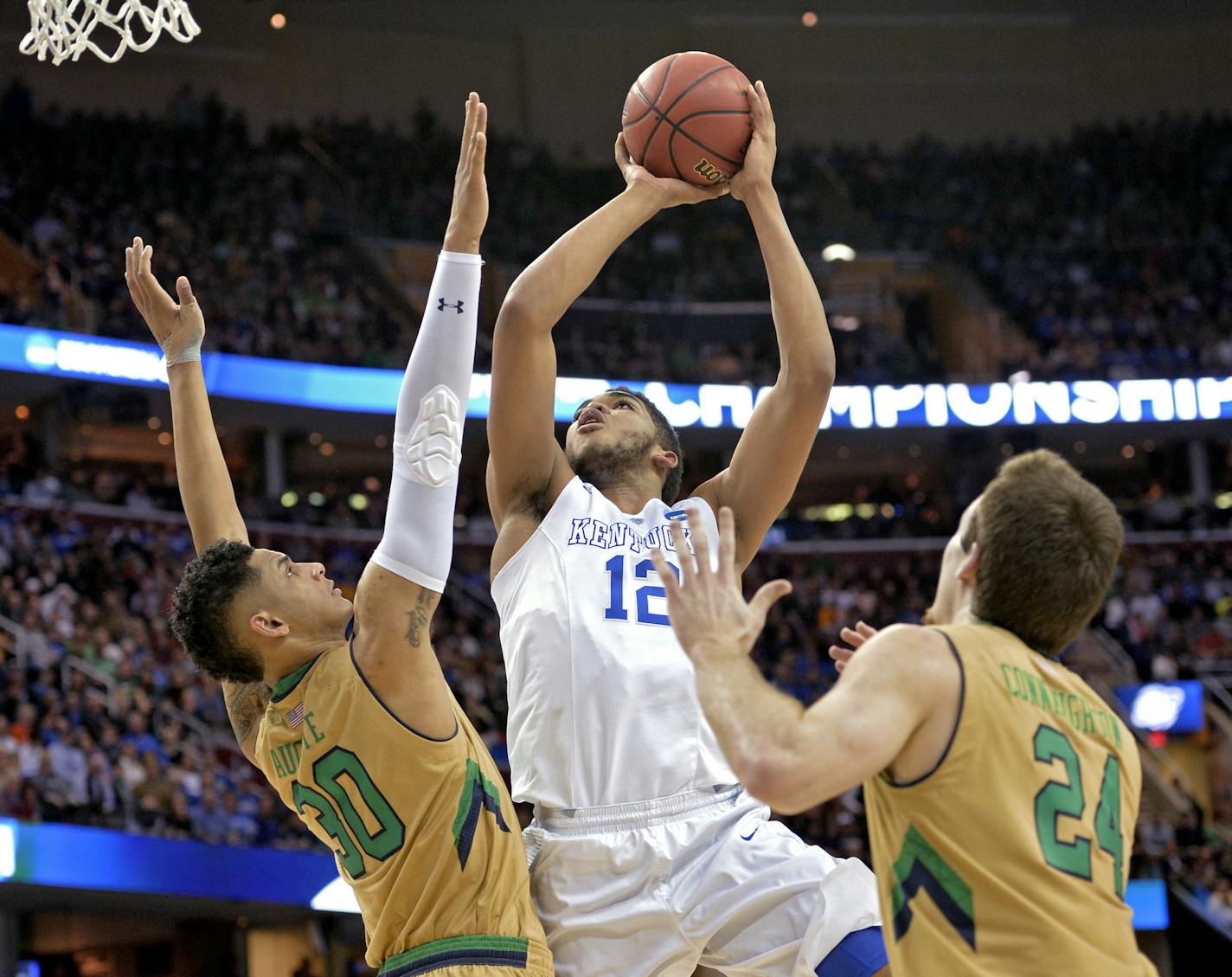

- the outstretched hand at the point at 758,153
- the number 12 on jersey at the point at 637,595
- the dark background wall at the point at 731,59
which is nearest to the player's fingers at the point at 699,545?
the number 12 on jersey at the point at 637,595

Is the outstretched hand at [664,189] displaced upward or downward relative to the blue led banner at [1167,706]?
upward

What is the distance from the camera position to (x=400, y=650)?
2.64 metres

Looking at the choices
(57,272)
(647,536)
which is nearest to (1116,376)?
(57,272)

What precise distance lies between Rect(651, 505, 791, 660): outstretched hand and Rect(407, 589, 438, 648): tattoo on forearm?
56 cm

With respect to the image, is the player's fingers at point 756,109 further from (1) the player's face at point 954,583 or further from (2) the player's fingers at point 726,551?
(2) the player's fingers at point 726,551

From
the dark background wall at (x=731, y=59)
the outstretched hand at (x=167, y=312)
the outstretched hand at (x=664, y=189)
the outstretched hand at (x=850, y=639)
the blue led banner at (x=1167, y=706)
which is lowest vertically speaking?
the blue led banner at (x=1167, y=706)

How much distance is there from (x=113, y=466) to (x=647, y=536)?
17.4 metres

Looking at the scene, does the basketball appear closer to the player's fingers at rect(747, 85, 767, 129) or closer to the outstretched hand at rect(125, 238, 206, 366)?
the player's fingers at rect(747, 85, 767, 129)

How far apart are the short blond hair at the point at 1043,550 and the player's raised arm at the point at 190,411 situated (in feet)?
6.41

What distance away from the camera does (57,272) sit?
1722cm

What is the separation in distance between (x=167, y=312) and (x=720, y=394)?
16573mm

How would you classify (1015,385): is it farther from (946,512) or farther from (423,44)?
(423,44)

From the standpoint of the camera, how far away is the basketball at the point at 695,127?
12.1ft

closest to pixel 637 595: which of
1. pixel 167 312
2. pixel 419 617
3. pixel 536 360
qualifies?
pixel 536 360
